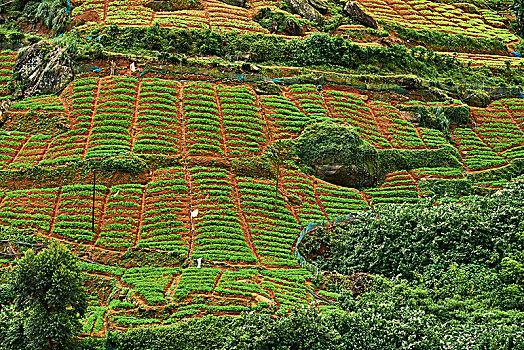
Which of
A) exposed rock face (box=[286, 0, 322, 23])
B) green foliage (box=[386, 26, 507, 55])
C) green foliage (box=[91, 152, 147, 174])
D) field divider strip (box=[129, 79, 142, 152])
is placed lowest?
green foliage (box=[386, 26, 507, 55])

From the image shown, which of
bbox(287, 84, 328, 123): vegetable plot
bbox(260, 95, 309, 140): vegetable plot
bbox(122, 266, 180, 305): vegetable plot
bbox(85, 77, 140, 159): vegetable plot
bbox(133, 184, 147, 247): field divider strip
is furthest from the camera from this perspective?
bbox(287, 84, 328, 123): vegetable plot

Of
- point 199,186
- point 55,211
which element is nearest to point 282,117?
point 199,186

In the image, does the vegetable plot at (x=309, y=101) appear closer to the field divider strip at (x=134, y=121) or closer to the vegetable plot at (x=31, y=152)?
the field divider strip at (x=134, y=121)

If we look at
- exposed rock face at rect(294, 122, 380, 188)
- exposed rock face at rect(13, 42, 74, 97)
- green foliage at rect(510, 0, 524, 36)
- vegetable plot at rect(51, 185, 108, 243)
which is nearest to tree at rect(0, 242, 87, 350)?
vegetable plot at rect(51, 185, 108, 243)

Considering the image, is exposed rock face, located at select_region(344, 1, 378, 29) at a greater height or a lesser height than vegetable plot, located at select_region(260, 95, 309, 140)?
greater

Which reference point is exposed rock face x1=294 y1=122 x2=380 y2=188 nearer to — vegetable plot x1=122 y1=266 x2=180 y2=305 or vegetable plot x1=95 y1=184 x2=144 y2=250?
vegetable plot x1=95 y1=184 x2=144 y2=250

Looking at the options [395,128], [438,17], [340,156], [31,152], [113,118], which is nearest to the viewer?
[31,152]

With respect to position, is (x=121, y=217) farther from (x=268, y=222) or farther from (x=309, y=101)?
(x=309, y=101)
